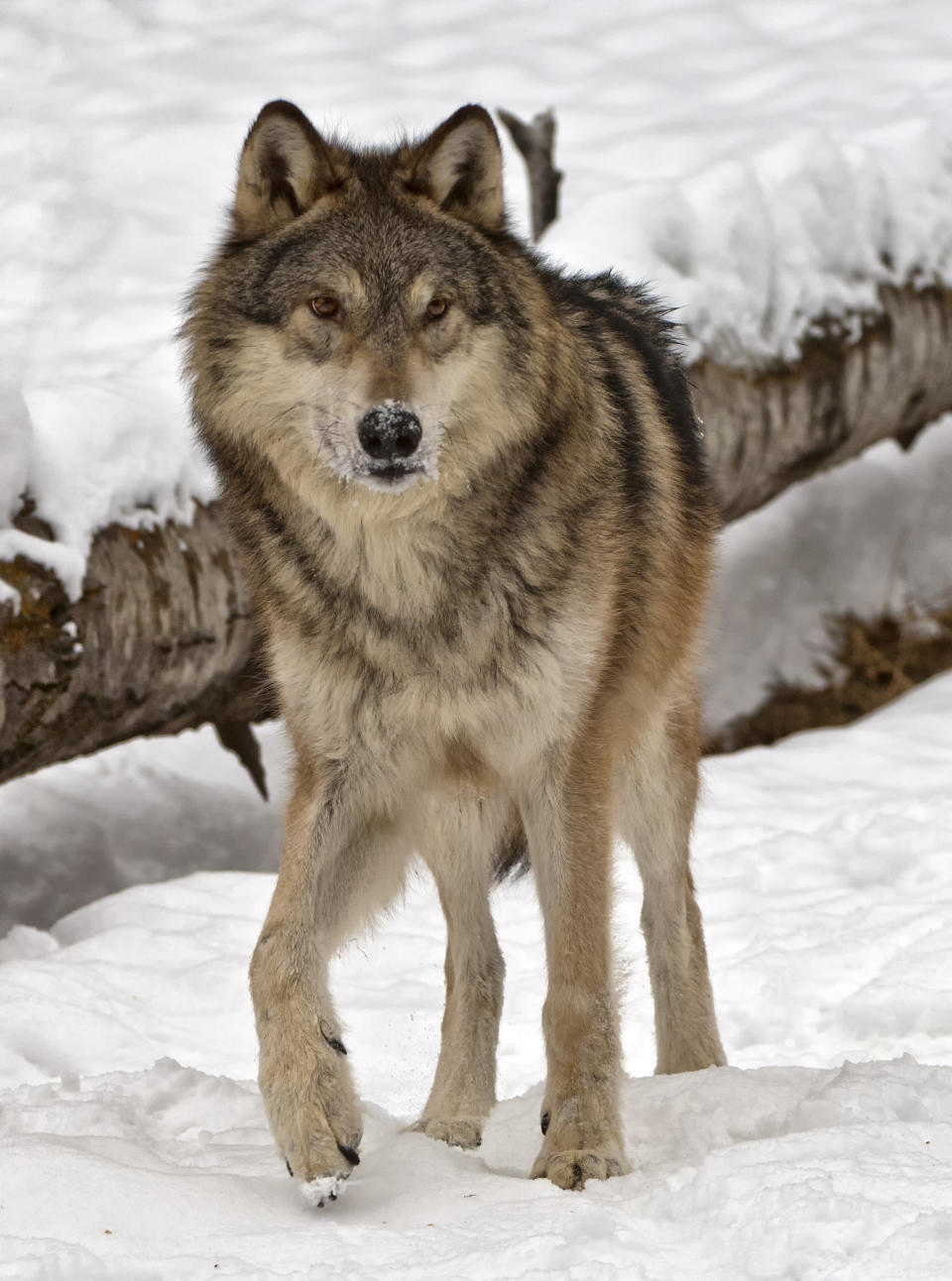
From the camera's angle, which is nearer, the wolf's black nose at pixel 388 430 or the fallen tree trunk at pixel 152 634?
the wolf's black nose at pixel 388 430

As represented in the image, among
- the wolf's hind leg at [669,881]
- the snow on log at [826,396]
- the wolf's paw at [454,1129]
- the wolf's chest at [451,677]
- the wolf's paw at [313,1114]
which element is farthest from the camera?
the snow on log at [826,396]

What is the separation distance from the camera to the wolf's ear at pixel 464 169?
10.7ft

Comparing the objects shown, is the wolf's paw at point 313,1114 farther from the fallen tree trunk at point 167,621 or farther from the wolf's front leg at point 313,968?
the fallen tree trunk at point 167,621

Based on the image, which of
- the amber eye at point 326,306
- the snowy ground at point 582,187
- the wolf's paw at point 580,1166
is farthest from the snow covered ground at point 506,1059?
the amber eye at point 326,306

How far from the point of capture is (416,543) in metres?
3.13

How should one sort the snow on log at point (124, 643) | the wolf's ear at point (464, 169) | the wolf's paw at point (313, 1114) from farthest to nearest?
the snow on log at point (124, 643) → the wolf's ear at point (464, 169) → the wolf's paw at point (313, 1114)

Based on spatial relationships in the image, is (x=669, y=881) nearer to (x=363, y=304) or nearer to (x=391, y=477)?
(x=391, y=477)

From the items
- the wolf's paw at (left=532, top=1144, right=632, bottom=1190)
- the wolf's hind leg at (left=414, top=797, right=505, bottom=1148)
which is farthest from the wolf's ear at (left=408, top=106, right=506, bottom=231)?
the wolf's paw at (left=532, top=1144, right=632, bottom=1190)

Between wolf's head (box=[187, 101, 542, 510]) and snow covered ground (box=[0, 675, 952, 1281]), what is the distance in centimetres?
133

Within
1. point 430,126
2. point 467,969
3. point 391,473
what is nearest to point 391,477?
point 391,473

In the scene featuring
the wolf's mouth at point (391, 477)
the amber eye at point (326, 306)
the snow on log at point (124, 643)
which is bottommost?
the snow on log at point (124, 643)

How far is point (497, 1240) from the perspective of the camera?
2.32 m

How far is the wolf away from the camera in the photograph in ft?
9.80

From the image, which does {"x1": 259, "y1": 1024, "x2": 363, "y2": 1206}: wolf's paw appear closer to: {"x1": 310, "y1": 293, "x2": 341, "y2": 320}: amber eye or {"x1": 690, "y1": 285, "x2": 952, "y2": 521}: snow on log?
{"x1": 310, "y1": 293, "x2": 341, "y2": 320}: amber eye
